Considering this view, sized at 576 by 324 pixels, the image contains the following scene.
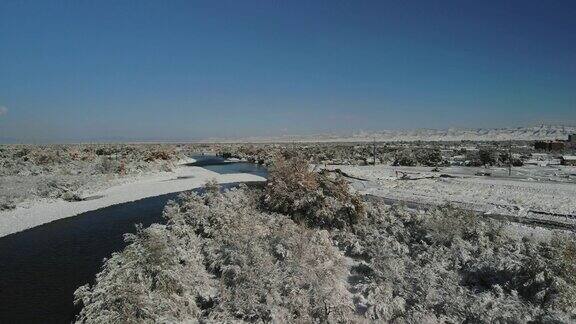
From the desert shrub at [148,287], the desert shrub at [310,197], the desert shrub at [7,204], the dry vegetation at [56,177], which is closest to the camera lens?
the desert shrub at [148,287]

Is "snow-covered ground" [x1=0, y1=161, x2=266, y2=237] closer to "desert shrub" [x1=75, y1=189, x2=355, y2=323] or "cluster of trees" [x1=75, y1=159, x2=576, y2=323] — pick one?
"cluster of trees" [x1=75, y1=159, x2=576, y2=323]

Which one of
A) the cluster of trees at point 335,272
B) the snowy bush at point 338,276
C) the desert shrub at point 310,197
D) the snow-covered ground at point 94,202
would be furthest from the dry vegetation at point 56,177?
the desert shrub at point 310,197

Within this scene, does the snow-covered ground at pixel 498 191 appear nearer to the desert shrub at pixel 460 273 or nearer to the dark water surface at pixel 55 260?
the desert shrub at pixel 460 273

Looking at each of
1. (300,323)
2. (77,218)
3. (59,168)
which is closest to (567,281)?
(300,323)

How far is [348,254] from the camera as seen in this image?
44.6ft

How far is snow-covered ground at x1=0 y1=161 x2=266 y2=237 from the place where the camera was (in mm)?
18422

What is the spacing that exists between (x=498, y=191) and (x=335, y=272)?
58.8ft

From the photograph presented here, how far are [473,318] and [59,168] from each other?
4164 centimetres

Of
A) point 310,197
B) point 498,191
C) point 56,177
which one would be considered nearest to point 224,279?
point 310,197

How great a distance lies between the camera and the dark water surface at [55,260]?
977 cm

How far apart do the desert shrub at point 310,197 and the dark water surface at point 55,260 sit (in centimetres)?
625

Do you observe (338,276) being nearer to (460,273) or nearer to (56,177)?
(460,273)

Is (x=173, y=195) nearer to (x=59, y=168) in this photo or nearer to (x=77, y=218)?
(x=77, y=218)

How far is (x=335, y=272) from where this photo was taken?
37.4 feet
